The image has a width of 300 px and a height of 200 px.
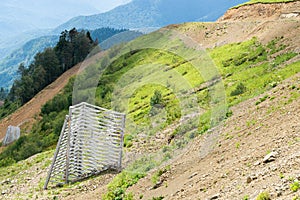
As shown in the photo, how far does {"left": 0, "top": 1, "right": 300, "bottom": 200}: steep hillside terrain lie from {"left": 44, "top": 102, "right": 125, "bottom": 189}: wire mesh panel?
0.69m

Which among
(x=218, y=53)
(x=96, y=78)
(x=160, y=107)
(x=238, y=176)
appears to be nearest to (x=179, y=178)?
(x=238, y=176)

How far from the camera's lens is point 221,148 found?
12430mm

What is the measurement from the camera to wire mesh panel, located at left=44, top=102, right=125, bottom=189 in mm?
15883

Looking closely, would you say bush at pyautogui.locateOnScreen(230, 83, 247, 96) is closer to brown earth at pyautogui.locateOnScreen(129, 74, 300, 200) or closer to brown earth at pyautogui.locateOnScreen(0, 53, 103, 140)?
brown earth at pyautogui.locateOnScreen(129, 74, 300, 200)

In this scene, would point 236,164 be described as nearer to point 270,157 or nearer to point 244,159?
point 244,159

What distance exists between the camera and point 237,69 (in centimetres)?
2653

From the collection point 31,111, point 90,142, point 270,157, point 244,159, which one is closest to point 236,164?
point 244,159

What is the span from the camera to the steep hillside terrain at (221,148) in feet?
29.8

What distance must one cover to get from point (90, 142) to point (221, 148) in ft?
18.7

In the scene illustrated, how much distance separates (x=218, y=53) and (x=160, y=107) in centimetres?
1410

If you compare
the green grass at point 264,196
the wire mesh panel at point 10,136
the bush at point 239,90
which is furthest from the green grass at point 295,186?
the wire mesh panel at point 10,136

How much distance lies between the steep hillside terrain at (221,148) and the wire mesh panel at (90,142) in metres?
0.69

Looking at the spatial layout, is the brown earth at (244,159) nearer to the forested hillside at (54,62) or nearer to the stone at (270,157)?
the stone at (270,157)

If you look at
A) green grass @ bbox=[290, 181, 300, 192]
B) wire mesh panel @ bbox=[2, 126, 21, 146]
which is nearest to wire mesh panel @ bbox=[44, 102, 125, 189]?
green grass @ bbox=[290, 181, 300, 192]
